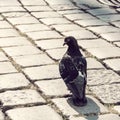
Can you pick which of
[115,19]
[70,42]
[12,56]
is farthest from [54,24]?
[70,42]

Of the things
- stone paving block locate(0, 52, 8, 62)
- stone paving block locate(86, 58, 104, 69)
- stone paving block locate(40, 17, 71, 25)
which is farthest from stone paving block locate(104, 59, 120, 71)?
stone paving block locate(40, 17, 71, 25)

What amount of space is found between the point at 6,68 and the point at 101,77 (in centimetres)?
100

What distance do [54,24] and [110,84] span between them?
7.13 feet

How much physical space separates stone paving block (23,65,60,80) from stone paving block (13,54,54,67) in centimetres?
12

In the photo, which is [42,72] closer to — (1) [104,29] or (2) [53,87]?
(2) [53,87]

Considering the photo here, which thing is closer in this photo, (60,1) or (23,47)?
(23,47)

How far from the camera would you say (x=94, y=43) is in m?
5.85

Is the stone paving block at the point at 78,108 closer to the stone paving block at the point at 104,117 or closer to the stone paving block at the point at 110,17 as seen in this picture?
the stone paving block at the point at 104,117

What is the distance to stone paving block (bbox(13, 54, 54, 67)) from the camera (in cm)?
507

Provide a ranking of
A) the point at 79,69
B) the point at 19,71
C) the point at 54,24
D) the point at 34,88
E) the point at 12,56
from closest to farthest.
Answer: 1. the point at 79,69
2. the point at 34,88
3. the point at 19,71
4. the point at 12,56
5. the point at 54,24

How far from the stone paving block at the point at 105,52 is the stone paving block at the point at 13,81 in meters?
1.09

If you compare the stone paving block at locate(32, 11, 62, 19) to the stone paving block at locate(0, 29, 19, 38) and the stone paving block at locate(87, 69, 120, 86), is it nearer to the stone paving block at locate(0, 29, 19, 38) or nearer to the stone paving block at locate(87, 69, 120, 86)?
the stone paving block at locate(0, 29, 19, 38)

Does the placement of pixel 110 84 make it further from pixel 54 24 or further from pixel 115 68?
pixel 54 24

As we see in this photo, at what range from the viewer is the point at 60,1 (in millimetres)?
7793
